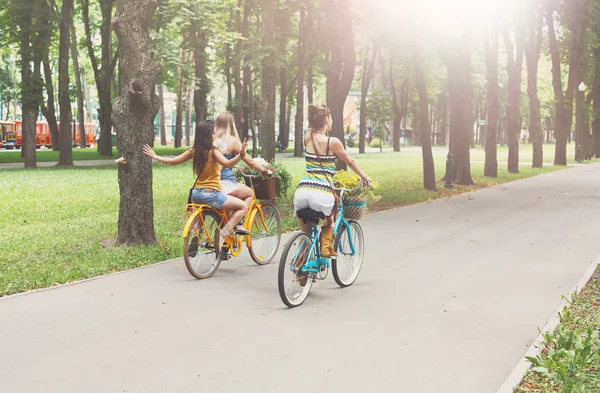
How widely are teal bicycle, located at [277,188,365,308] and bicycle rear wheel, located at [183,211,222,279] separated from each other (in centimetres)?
133

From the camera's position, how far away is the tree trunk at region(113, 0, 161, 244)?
33.4 ft

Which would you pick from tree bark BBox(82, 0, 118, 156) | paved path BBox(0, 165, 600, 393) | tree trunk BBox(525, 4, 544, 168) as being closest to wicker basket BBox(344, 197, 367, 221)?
paved path BBox(0, 165, 600, 393)

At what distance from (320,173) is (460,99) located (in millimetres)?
17206

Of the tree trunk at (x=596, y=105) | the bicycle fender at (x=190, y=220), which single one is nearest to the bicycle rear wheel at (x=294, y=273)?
the bicycle fender at (x=190, y=220)

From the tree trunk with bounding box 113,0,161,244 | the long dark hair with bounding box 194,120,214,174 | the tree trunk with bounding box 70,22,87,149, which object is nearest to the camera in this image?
the long dark hair with bounding box 194,120,214,174

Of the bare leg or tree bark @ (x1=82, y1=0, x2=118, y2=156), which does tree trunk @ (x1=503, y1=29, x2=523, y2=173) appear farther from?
the bare leg

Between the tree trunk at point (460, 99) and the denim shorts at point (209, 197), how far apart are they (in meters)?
16.4

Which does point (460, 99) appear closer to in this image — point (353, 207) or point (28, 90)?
point (353, 207)

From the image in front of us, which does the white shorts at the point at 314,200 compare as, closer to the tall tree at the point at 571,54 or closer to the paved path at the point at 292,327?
the paved path at the point at 292,327

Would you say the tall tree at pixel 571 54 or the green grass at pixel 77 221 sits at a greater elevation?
the tall tree at pixel 571 54

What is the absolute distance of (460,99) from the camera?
23.5 m

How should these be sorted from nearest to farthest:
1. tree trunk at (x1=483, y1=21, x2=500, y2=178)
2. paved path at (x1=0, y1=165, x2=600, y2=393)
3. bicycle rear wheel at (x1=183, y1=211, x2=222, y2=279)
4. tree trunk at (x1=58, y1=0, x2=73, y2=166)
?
1. paved path at (x1=0, y1=165, x2=600, y2=393)
2. bicycle rear wheel at (x1=183, y1=211, x2=222, y2=279)
3. tree trunk at (x1=483, y1=21, x2=500, y2=178)
4. tree trunk at (x1=58, y1=0, x2=73, y2=166)

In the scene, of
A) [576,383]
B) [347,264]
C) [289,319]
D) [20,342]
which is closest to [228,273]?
[347,264]

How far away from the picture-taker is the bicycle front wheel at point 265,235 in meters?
9.23
